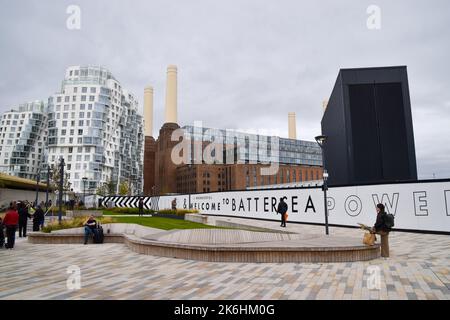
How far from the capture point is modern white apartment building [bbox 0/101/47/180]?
10406cm

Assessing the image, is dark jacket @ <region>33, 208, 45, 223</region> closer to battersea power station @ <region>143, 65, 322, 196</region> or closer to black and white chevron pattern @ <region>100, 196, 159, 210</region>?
black and white chevron pattern @ <region>100, 196, 159, 210</region>

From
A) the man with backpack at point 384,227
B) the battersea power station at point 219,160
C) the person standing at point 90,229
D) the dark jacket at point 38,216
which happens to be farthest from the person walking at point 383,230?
the battersea power station at point 219,160

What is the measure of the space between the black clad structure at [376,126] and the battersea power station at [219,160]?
245ft

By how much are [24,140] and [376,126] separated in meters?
115

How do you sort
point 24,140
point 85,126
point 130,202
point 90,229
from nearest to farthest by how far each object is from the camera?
point 90,229, point 130,202, point 85,126, point 24,140

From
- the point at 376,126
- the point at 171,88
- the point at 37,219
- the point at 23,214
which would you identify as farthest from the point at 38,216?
the point at 171,88

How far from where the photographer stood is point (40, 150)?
11069 cm

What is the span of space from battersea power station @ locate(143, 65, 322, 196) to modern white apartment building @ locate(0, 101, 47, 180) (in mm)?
37530

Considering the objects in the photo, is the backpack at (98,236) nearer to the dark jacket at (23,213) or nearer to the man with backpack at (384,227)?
the dark jacket at (23,213)

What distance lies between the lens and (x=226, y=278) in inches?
283

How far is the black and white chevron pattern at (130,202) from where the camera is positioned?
47.8 metres

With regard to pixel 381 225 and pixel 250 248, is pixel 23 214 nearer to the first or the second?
pixel 250 248

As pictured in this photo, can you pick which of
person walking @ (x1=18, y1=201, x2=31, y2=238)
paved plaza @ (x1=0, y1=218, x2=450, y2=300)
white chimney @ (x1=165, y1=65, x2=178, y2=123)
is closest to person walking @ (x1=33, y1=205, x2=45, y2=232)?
person walking @ (x1=18, y1=201, x2=31, y2=238)

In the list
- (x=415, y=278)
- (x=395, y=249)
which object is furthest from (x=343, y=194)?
(x=415, y=278)
